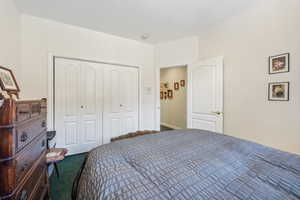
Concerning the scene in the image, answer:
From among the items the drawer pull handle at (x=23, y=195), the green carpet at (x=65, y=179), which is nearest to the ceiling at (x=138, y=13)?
the drawer pull handle at (x=23, y=195)

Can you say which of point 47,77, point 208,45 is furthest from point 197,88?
point 47,77

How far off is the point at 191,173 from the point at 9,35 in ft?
9.31

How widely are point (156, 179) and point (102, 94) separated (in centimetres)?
266

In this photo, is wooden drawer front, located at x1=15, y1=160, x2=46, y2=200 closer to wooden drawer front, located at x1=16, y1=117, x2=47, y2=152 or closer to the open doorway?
wooden drawer front, located at x1=16, y1=117, x2=47, y2=152

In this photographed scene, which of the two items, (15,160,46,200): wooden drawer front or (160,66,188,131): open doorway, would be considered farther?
(160,66,188,131): open doorway

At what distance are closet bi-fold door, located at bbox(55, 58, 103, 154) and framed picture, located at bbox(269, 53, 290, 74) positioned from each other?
3.12m

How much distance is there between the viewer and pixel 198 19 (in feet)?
8.64

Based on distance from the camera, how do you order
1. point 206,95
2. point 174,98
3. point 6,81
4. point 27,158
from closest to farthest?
point 27,158 < point 6,81 < point 206,95 < point 174,98

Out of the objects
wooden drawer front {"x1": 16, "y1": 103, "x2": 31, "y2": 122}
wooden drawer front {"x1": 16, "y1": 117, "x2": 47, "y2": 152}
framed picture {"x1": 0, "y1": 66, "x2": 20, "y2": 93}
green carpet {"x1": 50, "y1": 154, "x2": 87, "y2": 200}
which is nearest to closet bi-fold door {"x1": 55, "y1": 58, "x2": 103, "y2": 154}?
green carpet {"x1": 50, "y1": 154, "x2": 87, "y2": 200}

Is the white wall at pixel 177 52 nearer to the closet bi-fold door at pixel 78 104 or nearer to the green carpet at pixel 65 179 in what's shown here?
the closet bi-fold door at pixel 78 104

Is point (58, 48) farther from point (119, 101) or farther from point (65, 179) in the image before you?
point (65, 179)

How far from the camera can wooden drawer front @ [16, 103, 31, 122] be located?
0.86 metres

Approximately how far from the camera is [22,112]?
36.1 inches

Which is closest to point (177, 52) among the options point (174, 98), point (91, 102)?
point (174, 98)
